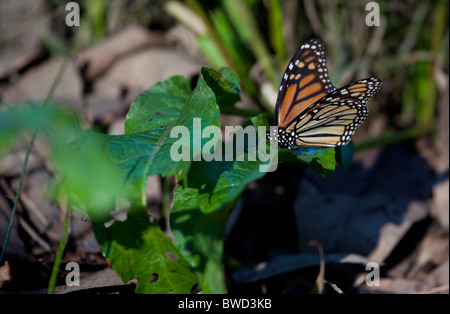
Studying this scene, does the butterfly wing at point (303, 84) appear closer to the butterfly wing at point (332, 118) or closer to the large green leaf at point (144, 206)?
the butterfly wing at point (332, 118)

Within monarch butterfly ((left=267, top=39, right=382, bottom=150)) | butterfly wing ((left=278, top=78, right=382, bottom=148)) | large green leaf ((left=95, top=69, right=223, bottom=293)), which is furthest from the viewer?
monarch butterfly ((left=267, top=39, right=382, bottom=150))

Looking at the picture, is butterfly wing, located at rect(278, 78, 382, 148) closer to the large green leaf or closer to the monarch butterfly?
the monarch butterfly

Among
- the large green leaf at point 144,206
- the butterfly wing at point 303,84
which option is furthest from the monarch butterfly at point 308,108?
the large green leaf at point 144,206

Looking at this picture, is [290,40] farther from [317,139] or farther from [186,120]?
[186,120]

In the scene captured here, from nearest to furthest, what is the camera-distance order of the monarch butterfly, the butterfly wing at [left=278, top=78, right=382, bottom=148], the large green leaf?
1. the large green leaf
2. the butterfly wing at [left=278, top=78, right=382, bottom=148]
3. the monarch butterfly

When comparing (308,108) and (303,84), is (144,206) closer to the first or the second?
(308,108)

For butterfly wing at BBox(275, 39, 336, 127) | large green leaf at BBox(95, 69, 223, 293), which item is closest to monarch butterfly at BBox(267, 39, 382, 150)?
butterfly wing at BBox(275, 39, 336, 127)
